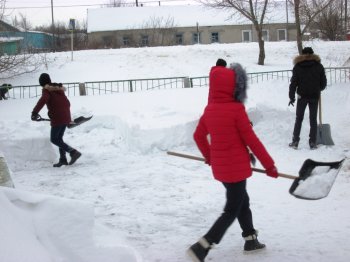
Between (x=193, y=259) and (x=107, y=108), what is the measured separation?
717cm

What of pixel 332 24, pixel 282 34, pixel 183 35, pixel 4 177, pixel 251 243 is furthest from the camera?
pixel 282 34

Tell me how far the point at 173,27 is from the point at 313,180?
117 feet

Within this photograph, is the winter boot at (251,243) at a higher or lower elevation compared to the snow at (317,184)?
lower

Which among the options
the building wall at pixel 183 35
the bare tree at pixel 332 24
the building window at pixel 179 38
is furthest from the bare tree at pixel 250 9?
the building window at pixel 179 38

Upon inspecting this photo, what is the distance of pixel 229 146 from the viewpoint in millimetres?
3619

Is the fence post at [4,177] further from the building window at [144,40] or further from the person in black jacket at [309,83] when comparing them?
the building window at [144,40]

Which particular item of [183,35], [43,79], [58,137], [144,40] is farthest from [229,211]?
[183,35]

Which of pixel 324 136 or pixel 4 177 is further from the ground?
pixel 4 177

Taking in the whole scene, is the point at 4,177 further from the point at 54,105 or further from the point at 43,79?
the point at 43,79

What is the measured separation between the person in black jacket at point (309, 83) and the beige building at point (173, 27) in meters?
29.6

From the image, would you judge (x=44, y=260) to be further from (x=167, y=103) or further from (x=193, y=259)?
(x=167, y=103)

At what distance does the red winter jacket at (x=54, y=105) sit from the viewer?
24.3 feet

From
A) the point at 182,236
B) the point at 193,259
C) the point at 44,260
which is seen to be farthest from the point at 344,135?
the point at 44,260

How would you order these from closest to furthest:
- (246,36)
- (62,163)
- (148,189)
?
(148,189) < (62,163) < (246,36)
